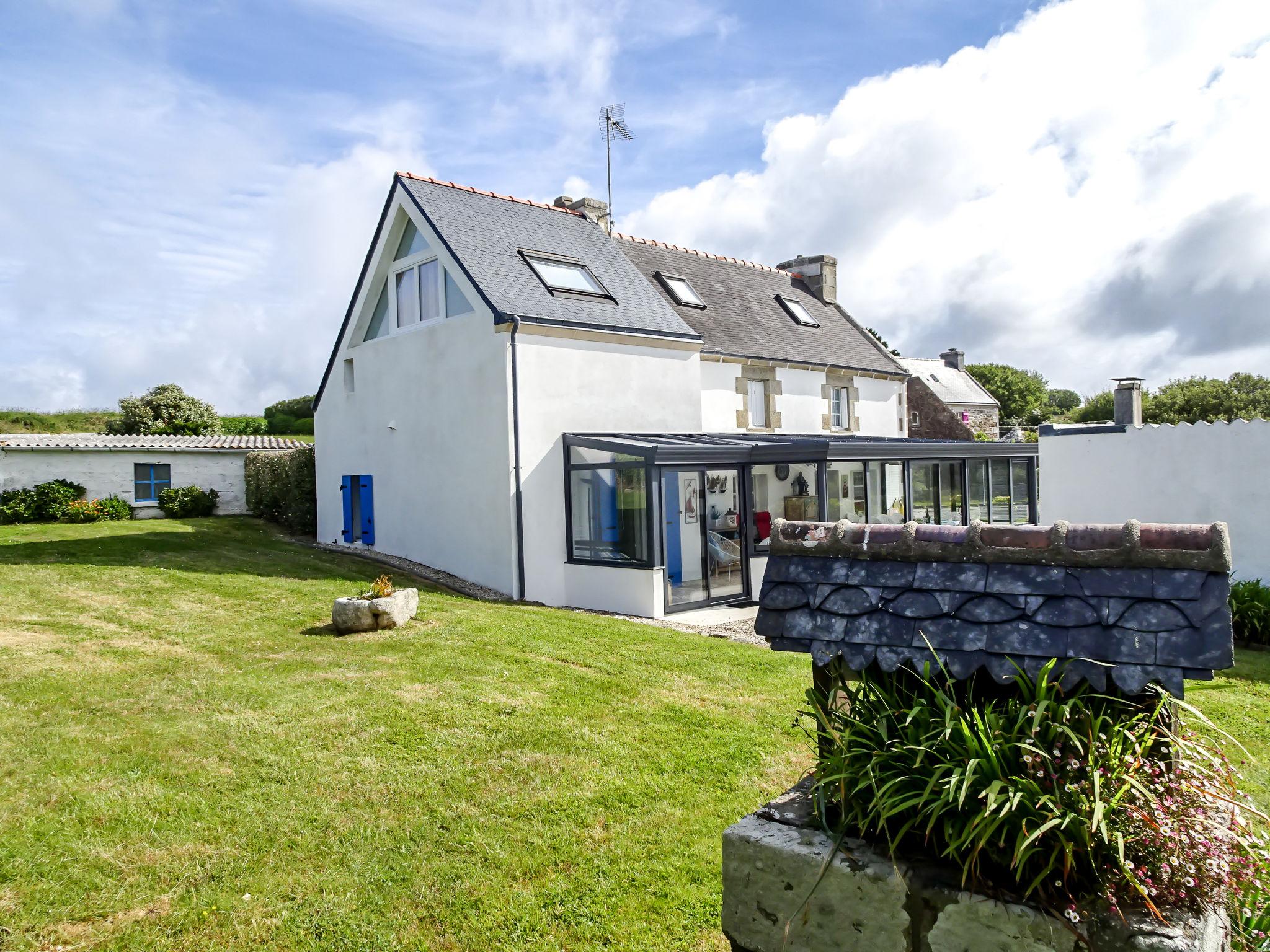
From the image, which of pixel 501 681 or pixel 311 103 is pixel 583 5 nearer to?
pixel 311 103

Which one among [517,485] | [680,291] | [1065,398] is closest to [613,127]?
[680,291]

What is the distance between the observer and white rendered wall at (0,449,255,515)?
67.8ft

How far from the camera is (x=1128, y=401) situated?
13359mm

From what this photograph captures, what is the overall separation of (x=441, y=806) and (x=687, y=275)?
17.0m

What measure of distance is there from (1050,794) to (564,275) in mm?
13747

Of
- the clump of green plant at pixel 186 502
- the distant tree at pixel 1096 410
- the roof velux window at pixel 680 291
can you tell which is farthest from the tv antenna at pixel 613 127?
the distant tree at pixel 1096 410

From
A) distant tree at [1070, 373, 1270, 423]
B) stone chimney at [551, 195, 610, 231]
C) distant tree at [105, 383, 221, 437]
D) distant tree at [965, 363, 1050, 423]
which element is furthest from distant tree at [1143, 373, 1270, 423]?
distant tree at [105, 383, 221, 437]

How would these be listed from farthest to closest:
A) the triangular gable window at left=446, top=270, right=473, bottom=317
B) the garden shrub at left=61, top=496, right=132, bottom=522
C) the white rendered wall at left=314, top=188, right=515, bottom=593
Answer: the garden shrub at left=61, top=496, right=132, bottom=522, the triangular gable window at left=446, top=270, right=473, bottom=317, the white rendered wall at left=314, top=188, right=515, bottom=593

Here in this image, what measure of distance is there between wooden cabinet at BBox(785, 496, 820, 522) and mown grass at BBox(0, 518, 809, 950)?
666 cm

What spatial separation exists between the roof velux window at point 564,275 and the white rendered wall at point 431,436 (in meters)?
1.56

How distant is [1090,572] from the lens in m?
2.60

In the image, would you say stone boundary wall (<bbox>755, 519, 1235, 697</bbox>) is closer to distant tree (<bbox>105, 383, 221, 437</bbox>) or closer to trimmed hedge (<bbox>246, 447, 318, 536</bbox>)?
trimmed hedge (<bbox>246, 447, 318, 536</bbox>)

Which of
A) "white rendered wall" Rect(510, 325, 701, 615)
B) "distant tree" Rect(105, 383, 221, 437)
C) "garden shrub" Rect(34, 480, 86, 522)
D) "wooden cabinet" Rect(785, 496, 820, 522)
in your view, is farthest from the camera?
"distant tree" Rect(105, 383, 221, 437)

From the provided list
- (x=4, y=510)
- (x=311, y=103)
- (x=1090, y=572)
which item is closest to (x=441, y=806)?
(x=1090, y=572)
